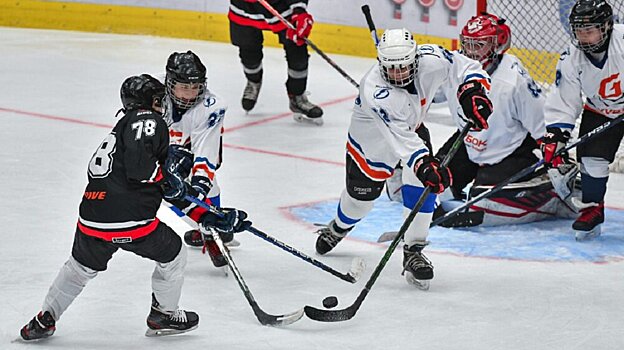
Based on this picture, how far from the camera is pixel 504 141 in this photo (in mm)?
4469

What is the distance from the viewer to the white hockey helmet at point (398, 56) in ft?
11.2

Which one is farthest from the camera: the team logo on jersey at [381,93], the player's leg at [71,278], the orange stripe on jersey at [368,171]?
the orange stripe on jersey at [368,171]

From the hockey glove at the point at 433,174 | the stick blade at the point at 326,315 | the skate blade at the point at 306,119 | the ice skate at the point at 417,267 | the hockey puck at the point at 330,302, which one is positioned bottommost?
the skate blade at the point at 306,119

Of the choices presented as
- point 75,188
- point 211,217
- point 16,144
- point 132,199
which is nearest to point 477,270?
point 211,217

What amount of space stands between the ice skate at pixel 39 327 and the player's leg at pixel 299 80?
3246 mm

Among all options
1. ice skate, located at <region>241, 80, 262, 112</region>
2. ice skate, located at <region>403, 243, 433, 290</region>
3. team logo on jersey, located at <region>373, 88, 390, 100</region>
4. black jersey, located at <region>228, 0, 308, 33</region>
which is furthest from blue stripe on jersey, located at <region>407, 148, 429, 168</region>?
ice skate, located at <region>241, 80, 262, 112</region>

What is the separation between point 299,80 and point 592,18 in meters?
2.48

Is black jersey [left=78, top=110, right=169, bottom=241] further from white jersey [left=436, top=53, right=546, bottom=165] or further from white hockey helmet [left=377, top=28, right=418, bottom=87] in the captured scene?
white jersey [left=436, top=53, right=546, bottom=165]

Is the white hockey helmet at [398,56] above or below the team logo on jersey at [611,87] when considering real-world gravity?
above

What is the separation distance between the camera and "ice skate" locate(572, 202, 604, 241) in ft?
13.6

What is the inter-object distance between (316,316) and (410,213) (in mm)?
446

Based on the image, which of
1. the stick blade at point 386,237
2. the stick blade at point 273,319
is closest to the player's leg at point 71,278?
the stick blade at point 273,319

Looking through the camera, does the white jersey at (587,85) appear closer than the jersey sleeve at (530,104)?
Yes

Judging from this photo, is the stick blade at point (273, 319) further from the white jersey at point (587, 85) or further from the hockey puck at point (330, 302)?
the white jersey at point (587, 85)
